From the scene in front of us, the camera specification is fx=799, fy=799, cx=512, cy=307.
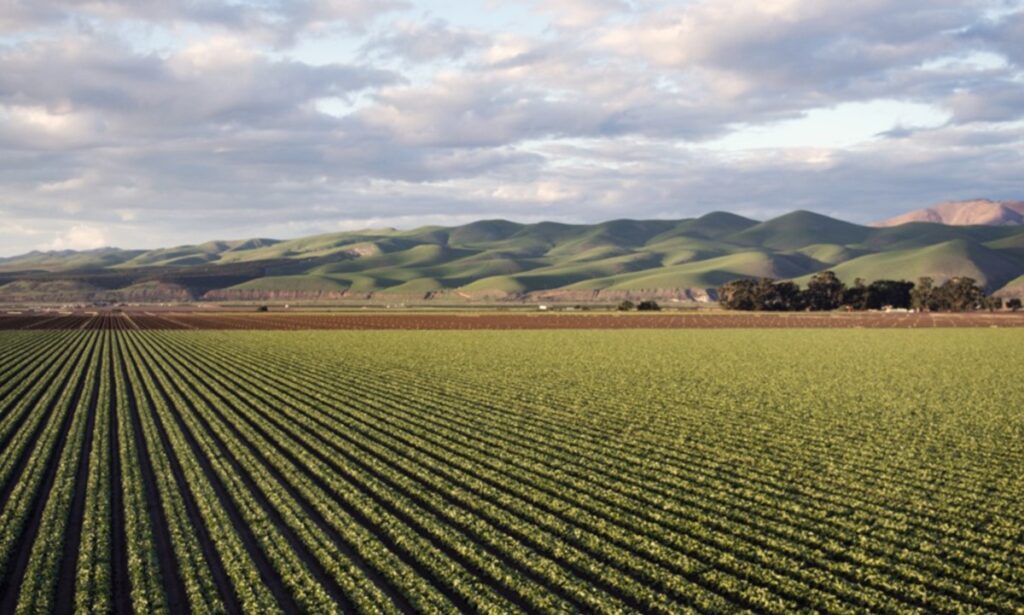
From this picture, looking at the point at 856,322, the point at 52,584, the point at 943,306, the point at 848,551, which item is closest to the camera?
the point at 52,584

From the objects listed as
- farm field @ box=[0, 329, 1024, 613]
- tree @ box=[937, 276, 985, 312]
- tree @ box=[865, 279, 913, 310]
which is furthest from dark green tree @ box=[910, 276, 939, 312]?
farm field @ box=[0, 329, 1024, 613]

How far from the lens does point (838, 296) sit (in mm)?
172125

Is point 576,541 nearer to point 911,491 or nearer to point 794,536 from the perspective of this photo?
point 794,536

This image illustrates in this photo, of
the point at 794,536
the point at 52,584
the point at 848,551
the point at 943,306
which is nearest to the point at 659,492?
the point at 794,536

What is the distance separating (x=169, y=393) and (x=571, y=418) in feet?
74.2

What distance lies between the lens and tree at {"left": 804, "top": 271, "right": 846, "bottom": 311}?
17150 centimetres

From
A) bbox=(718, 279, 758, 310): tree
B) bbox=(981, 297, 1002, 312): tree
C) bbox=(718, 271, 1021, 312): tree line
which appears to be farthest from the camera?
bbox=(718, 279, 758, 310): tree

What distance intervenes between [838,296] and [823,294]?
10.4ft

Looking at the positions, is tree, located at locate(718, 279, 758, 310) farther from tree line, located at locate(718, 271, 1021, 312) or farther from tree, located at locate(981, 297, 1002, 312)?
tree, located at locate(981, 297, 1002, 312)

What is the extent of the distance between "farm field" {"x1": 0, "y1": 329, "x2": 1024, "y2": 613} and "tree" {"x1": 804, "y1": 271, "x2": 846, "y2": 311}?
127060mm

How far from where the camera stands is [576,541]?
18281mm

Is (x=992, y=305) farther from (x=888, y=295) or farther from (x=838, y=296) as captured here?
(x=838, y=296)

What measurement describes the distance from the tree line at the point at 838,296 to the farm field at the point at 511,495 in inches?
4895

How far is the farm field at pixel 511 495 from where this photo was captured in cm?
1565
